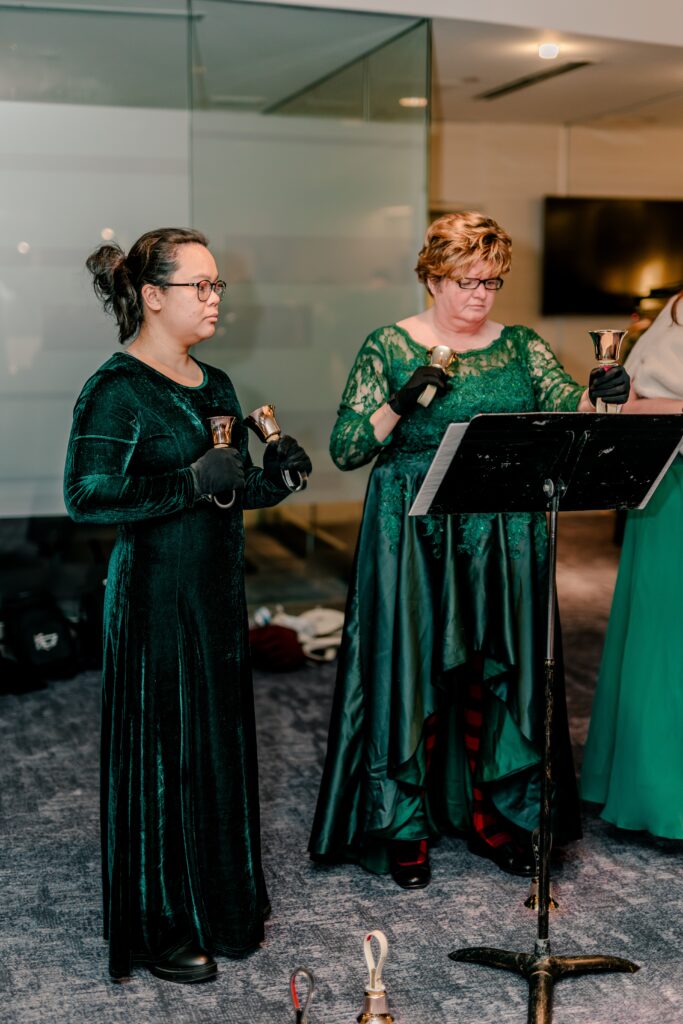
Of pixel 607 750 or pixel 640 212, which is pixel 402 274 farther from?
pixel 640 212

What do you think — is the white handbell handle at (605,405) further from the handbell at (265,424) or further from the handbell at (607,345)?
the handbell at (265,424)

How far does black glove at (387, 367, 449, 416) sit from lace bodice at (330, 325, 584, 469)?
0.17 m

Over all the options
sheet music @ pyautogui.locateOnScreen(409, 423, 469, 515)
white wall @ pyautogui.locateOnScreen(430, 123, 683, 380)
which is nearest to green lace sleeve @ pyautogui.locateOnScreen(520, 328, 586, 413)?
sheet music @ pyautogui.locateOnScreen(409, 423, 469, 515)

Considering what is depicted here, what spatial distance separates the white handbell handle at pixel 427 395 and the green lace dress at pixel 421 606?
0.22 meters

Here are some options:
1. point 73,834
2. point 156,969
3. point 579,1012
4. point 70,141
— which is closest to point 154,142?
point 70,141

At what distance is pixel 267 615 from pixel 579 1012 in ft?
10.00

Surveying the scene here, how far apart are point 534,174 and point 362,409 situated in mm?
5221

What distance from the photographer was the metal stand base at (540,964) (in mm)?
2441

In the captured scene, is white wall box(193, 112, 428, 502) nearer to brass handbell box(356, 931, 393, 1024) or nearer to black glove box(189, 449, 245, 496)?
black glove box(189, 449, 245, 496)

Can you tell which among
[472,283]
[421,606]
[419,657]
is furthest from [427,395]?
[419,657]

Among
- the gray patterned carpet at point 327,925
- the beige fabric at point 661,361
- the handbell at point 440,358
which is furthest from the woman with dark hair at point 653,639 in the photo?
the handbell at point 440,358

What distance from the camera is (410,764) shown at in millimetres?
2998

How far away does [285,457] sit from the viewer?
99.6 inches

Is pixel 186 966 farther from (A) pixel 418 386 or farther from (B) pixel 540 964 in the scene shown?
(A) pixel 418 386
